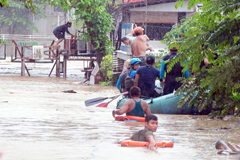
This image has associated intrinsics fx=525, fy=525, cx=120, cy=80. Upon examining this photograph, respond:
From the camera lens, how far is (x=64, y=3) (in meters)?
22.3

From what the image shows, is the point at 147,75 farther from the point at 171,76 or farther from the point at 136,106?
the point at 136,106

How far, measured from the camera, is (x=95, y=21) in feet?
77.9

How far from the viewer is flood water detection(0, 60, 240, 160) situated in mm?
6738

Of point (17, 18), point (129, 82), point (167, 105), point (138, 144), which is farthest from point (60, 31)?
point (17, 18)

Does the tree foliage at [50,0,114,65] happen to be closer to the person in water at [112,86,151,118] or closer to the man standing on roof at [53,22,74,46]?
the man standing on roof at [53,22,74,46]

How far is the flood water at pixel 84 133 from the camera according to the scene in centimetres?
674

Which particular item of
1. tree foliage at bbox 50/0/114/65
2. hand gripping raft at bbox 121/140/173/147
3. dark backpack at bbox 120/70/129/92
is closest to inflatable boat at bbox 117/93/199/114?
dark backpack at bbox 120/70/129/92

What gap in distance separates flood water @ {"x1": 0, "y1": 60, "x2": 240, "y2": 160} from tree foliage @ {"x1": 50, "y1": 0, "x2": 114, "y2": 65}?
9498 mm

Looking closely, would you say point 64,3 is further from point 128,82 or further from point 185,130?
point 185,130

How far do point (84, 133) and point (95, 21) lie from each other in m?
15.5

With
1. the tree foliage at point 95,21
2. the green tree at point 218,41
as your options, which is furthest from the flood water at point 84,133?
the tree foliage at point 95,21

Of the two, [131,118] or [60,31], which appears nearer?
[131,118]

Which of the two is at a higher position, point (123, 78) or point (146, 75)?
point (146, 75)

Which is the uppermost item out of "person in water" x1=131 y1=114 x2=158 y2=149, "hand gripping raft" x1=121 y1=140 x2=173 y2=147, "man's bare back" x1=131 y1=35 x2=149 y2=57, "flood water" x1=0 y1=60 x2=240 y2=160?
"man's bare back" x1=131 y1=35 x2=149 y2=57
